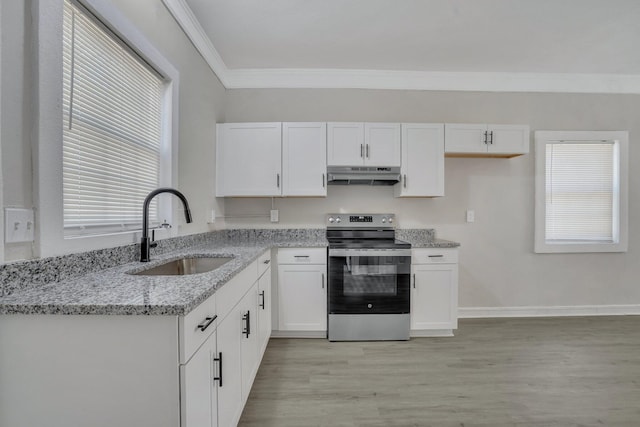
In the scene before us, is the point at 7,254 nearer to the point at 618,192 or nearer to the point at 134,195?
the point at 134,195

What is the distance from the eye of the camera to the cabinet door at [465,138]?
2965 millimetres

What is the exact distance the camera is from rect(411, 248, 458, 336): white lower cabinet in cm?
277

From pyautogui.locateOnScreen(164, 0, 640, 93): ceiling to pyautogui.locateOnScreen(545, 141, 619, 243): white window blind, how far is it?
709 millimetres

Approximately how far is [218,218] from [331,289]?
54.1 inches

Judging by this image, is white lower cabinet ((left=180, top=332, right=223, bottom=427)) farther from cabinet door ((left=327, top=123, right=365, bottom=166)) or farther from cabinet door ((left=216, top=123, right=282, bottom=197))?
cabinet door ((left=327, top=123, right=365, bottom=166))

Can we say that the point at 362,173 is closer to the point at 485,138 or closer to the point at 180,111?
the point at 485,138

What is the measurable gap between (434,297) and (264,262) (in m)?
1.61

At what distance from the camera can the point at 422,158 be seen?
2.97 m

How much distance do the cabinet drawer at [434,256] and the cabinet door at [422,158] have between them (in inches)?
22.8

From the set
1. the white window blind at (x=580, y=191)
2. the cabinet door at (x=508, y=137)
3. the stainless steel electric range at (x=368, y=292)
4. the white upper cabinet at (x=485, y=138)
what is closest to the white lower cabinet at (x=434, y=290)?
the stainless steel electric range at (x=368, y=292)

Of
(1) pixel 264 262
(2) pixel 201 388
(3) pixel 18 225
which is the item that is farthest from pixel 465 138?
(3) pixel 18 225

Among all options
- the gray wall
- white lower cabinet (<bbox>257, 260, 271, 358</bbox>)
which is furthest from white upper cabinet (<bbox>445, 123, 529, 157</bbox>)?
the gray wall

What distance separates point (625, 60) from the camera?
3029 mm

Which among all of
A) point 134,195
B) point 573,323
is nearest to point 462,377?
point 573,323
